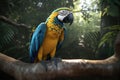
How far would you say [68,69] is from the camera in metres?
2.57

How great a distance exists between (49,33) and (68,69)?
21.7 inches

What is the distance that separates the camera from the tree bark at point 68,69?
8.43 feet

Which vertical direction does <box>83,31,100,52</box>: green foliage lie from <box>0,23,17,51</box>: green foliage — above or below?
below

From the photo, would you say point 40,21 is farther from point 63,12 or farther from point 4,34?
point 63,12

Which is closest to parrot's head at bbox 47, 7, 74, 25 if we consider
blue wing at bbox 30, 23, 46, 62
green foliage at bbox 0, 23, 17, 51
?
blue wing at bbox 30, 23, 46, 62

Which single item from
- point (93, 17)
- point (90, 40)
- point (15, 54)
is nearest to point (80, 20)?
point (93, 17)

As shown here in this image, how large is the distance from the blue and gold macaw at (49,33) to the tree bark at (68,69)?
0.29m

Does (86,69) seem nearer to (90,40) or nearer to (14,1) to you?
(90,40)

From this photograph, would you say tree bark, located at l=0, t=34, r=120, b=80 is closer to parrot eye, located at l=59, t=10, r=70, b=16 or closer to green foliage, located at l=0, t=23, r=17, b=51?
parrot eye, located at l=59, t=10, r=70, b=16

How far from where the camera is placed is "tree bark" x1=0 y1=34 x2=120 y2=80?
2570 mm

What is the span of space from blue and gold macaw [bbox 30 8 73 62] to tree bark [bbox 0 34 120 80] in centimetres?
29

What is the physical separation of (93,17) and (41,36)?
110 inches

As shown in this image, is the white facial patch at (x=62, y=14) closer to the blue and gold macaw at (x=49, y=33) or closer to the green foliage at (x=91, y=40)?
the blue and gold macaw at (x=49, y=33)

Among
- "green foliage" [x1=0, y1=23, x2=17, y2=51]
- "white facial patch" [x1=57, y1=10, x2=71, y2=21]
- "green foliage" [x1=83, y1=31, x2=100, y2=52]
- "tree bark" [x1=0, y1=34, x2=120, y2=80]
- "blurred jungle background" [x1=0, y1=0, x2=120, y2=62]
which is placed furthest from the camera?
"green foliage" [x1=83, y1=31, x2=100, y2=52]
